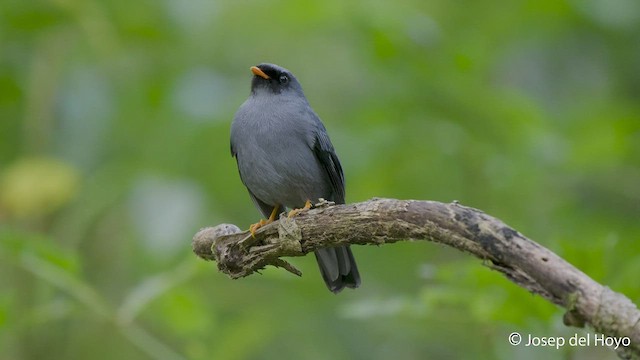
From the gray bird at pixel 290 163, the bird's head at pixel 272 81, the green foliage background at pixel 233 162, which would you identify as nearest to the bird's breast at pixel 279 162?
the gray bird at pixel 290 163

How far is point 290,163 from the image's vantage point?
5.84 metres

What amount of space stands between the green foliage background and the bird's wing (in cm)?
67

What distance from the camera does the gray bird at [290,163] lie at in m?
5.68

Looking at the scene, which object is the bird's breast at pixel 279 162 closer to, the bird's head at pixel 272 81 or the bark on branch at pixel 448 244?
the bird's head at pixel 272 81

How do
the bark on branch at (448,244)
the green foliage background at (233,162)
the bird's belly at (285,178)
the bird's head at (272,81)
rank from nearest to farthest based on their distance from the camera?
the bark on branch at (448,244)
the bird's belly at (285,178)
the bird's head at (272,81)
the green foliage background at (233,162)

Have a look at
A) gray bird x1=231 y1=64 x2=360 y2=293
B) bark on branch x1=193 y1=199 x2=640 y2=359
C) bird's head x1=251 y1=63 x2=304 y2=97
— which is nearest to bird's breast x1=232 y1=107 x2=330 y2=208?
gray bird x1=231 y1=64 x2=360 y2=293

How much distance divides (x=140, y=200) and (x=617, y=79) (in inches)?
185

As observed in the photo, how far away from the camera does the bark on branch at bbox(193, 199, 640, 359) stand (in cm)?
302


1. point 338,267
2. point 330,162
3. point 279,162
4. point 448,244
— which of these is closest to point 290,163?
point 279,162

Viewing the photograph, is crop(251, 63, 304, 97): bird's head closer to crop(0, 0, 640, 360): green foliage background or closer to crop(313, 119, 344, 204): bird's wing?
crop(0, 0, 640, 360): green foliage background

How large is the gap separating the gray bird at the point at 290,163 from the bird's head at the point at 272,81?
32 centimetres

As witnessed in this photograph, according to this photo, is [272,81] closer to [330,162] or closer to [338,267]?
[330,162]

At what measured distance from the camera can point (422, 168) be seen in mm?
7367

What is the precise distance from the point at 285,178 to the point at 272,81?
40.5 inches
